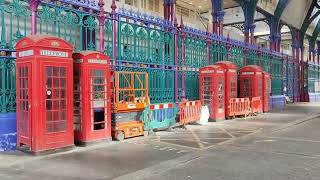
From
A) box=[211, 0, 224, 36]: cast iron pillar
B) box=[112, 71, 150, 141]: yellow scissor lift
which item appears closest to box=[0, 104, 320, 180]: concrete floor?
box=[112, 71, 150, 141]: yellow scissor lift

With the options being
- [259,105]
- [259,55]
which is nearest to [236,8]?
[259,55]

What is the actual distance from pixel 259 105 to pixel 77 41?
39.5 feet

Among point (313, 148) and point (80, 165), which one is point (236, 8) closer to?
point (313, 148)

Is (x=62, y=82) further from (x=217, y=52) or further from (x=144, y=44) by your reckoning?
(x=217, y=52)

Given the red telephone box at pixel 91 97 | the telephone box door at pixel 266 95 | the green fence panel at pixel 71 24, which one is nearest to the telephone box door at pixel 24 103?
the red telephone box at pixel 91 97

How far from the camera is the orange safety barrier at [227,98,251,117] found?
17.1 m

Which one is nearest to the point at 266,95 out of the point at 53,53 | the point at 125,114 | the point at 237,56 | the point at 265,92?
the point at 265,92

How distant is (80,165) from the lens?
24.3ft

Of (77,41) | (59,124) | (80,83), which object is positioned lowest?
(59,124)

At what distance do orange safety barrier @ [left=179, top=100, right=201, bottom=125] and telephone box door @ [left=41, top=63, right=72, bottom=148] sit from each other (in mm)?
5646

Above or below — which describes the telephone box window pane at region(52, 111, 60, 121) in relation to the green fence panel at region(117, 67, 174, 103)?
below

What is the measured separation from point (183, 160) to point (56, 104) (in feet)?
11.0

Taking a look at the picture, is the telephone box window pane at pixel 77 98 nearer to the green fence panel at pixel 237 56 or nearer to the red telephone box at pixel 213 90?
the red telephone box at pixel 213 90

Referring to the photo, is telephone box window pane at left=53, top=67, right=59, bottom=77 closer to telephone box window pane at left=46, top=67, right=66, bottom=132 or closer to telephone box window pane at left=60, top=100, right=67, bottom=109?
telephone box window pane at left=46, top=67, right=66, bottom=132
